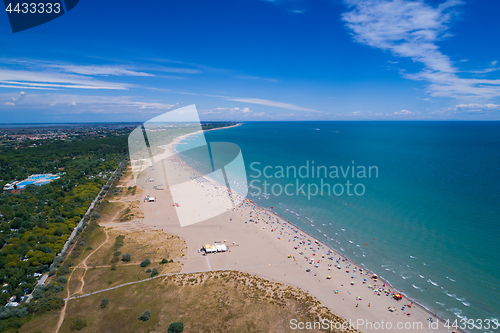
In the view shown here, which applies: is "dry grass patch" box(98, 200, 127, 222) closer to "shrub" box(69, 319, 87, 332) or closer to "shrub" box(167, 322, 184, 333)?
"shrub" box(69, 319, 87, 332)

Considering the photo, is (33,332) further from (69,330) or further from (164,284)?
(164,284)

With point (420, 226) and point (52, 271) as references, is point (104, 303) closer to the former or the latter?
point (52, 271)

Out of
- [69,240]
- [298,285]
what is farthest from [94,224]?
[298,285]

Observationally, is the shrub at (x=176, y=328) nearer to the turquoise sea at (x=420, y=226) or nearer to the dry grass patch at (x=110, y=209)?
the turquoise sea at (x=420, y=226)

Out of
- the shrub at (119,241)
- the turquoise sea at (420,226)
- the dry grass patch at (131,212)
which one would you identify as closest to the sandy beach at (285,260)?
the dry grass patch at (131,212)

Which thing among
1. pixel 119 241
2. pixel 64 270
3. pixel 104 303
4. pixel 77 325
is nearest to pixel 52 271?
pixel 64 270
